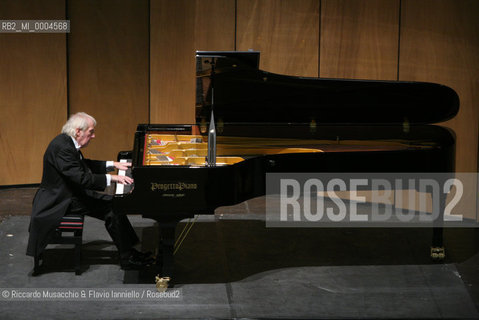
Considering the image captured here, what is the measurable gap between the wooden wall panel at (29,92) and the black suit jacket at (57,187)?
102 inches

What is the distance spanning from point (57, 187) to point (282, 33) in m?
3.04

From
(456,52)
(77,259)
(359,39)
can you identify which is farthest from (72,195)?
(456,52)

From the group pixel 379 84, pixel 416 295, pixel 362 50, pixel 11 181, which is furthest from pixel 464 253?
pixel 11 181

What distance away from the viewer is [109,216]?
396 cm

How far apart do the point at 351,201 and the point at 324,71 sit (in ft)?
4.26

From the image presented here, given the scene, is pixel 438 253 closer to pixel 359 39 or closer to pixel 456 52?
pixel 456 52

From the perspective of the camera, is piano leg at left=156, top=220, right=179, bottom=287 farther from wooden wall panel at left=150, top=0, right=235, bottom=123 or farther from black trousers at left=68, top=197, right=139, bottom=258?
wooden wall panel at left=150, top=0, right=235, bottom=123

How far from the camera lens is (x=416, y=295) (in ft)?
12.2

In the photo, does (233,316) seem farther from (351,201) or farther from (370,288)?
(351,201)

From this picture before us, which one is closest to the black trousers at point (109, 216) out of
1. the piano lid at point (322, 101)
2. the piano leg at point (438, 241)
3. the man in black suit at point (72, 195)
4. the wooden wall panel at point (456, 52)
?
the man in black suit at point (72, 195)

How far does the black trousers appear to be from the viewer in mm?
3939

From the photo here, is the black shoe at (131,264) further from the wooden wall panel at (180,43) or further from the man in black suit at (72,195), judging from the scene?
the wooden wall panel at (180,43)

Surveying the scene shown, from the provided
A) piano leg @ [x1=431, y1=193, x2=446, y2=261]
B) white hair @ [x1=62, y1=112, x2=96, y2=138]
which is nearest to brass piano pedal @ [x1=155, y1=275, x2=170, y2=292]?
white hair @ [x1=62, y1=112, x2=96, y2=138]

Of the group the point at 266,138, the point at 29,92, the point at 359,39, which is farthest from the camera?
the point at 29,92
